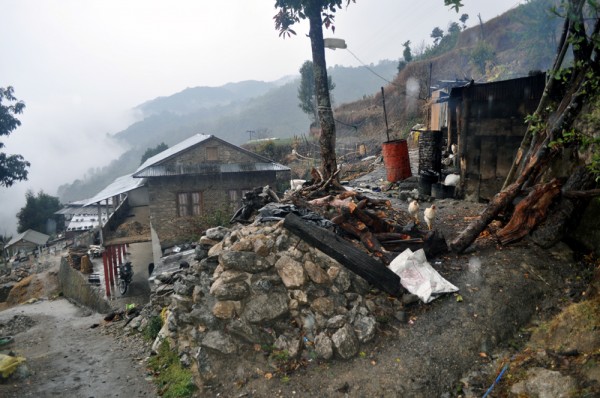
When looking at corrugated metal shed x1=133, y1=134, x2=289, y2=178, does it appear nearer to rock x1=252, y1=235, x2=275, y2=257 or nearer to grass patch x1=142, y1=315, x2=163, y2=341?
grass patch x1=142, y1=315, x2=163, y2=341

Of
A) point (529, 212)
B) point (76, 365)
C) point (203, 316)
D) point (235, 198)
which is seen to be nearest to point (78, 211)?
point (235, 198)

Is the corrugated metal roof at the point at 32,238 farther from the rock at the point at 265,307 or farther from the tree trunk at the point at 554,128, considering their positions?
the tree trunk at the point at 554,128

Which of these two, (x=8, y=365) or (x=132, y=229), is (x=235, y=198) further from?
(x=8, y=365)

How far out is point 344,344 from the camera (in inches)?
195

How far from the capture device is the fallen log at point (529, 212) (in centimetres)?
579

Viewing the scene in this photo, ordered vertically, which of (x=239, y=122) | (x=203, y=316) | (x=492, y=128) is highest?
(x=239, y=122)

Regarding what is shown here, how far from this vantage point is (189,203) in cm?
1831

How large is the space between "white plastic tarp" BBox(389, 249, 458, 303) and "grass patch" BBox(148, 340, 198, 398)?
149 inches

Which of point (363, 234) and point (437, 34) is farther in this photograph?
point (437, 34)

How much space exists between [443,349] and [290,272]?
2532 millimetres

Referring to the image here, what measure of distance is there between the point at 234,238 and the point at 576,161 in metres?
6.42

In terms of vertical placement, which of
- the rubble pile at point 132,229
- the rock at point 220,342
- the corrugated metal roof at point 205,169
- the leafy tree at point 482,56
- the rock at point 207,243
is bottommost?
the rubble pile at point 132,229

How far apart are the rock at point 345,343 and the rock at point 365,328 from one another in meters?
0.09

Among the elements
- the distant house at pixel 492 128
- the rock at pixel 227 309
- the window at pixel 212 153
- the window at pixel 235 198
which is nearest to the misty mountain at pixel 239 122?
the window at pixel 212 153
